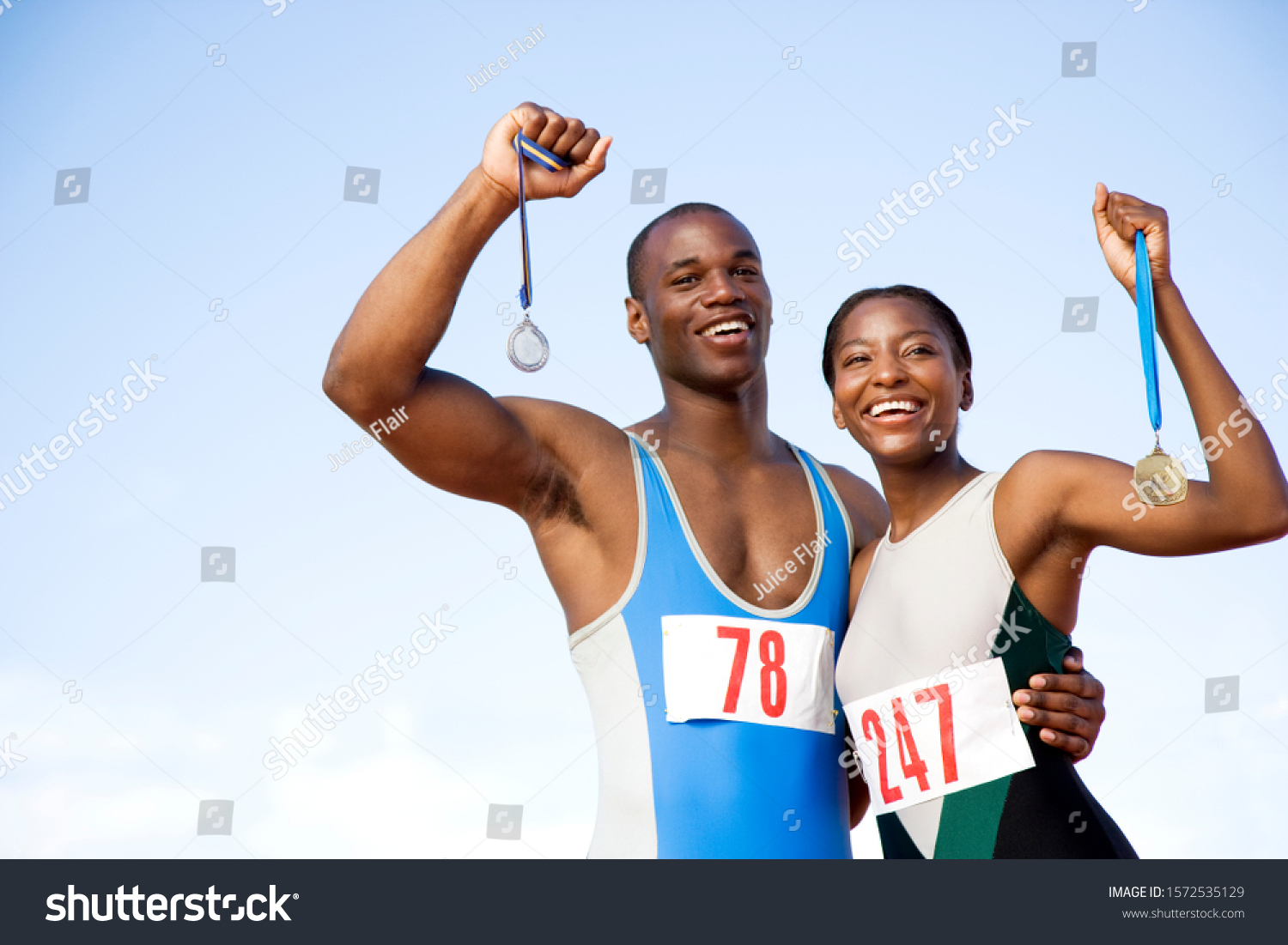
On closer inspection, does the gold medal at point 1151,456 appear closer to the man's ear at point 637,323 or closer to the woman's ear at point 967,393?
the woman's ear at point 967,393

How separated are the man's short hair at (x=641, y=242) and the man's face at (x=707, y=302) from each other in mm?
26

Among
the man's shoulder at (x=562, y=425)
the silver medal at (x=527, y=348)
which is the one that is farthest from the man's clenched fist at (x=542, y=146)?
the man's shoulder at (x=562, y=425)

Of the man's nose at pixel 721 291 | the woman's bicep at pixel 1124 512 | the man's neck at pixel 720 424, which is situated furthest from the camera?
the man's neck at pixel 720 424

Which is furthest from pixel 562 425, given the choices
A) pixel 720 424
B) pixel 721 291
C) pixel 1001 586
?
pixel 1001 586

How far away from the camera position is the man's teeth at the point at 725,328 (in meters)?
4.01

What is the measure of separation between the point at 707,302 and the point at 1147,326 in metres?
1.59

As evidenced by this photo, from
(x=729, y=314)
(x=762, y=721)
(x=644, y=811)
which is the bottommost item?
(x=644, y=811)

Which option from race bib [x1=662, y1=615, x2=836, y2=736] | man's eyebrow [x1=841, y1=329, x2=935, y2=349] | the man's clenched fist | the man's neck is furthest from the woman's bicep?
the man's clenched fist

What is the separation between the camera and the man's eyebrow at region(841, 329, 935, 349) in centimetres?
356

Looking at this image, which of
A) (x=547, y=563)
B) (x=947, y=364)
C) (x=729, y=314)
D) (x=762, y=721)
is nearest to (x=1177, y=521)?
(x=947, y=364)

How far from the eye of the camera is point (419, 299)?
3.11 m
